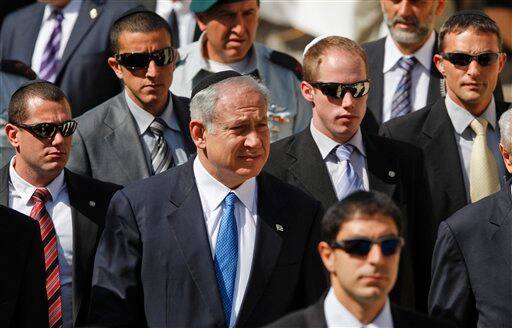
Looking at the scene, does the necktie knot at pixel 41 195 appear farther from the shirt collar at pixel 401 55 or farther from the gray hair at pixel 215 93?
the shirt collar at pixel 401 55

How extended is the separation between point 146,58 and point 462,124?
6.07 ft

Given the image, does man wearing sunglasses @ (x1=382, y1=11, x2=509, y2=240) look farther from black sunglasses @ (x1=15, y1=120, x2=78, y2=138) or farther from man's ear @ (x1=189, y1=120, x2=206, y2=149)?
black sunglasses @ (x1=15, y1=120, x2=78, y2=138)

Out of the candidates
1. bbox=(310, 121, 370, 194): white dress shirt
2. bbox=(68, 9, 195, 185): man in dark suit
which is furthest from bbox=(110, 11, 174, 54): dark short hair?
bbox=(310, 121, 370, 194): white dress shirt

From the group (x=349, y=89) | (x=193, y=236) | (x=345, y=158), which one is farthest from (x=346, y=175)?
(x=193, y=236)

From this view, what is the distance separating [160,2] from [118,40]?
235cm

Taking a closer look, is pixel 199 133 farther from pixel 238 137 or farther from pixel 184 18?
pixel 184 18

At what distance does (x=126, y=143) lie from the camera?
8.68m

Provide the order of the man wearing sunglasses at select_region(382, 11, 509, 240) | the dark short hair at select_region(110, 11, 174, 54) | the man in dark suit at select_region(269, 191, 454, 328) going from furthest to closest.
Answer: the dark short hair at select_region(110, 11, 174, 54), the man wearing sunglasses at select_region(382, 11, 509, 240), the man in dark suit at select_region(269, 191, 454, 328)

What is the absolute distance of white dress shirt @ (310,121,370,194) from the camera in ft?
26.9

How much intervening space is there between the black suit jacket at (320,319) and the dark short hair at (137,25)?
3.07 metres

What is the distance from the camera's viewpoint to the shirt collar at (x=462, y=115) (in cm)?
873

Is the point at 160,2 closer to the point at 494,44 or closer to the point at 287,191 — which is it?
the point at 494,44

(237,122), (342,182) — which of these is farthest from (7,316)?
(342,182)

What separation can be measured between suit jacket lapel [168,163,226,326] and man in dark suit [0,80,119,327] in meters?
0.91
